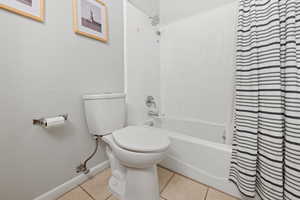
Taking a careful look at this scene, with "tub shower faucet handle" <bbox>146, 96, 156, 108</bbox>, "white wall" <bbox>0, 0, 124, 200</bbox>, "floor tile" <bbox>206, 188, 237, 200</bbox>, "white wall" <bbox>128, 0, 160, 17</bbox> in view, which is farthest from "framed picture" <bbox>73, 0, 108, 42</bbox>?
"floor tile" <bbox>206, 188, 237, 200</bbox>

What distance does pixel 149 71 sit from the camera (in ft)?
5.16

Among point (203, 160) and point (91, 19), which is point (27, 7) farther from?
point (203, 160)

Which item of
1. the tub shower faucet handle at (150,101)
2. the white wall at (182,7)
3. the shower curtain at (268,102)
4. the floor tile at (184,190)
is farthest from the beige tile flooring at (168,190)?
the white wall at (182,7)

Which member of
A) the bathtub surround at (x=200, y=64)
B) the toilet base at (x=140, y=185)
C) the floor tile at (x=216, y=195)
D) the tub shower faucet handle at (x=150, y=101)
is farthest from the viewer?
the tub shower faucet handle at (x=150, y=101)

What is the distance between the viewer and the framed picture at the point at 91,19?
0.91 meters

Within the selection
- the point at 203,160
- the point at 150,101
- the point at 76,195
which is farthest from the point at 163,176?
the point at 150,101

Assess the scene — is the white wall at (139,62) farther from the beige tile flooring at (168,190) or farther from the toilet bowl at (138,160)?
the beige tile flooring at (168,190)

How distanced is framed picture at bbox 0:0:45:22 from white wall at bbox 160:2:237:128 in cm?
128

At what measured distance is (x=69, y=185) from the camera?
91 centimetres

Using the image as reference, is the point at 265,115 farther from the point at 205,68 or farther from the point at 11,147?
the point at 11,147

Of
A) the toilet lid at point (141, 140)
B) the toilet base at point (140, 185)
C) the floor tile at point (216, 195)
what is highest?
the toilet lid at point (141, 140)

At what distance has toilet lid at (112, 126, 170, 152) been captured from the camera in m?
0.68

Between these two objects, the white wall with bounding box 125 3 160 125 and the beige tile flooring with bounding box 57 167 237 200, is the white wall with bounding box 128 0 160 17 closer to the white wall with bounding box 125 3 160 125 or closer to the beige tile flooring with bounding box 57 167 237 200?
the white wall with bounding box 125 3 160 125

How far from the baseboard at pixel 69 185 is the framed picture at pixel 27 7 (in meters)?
1.14
